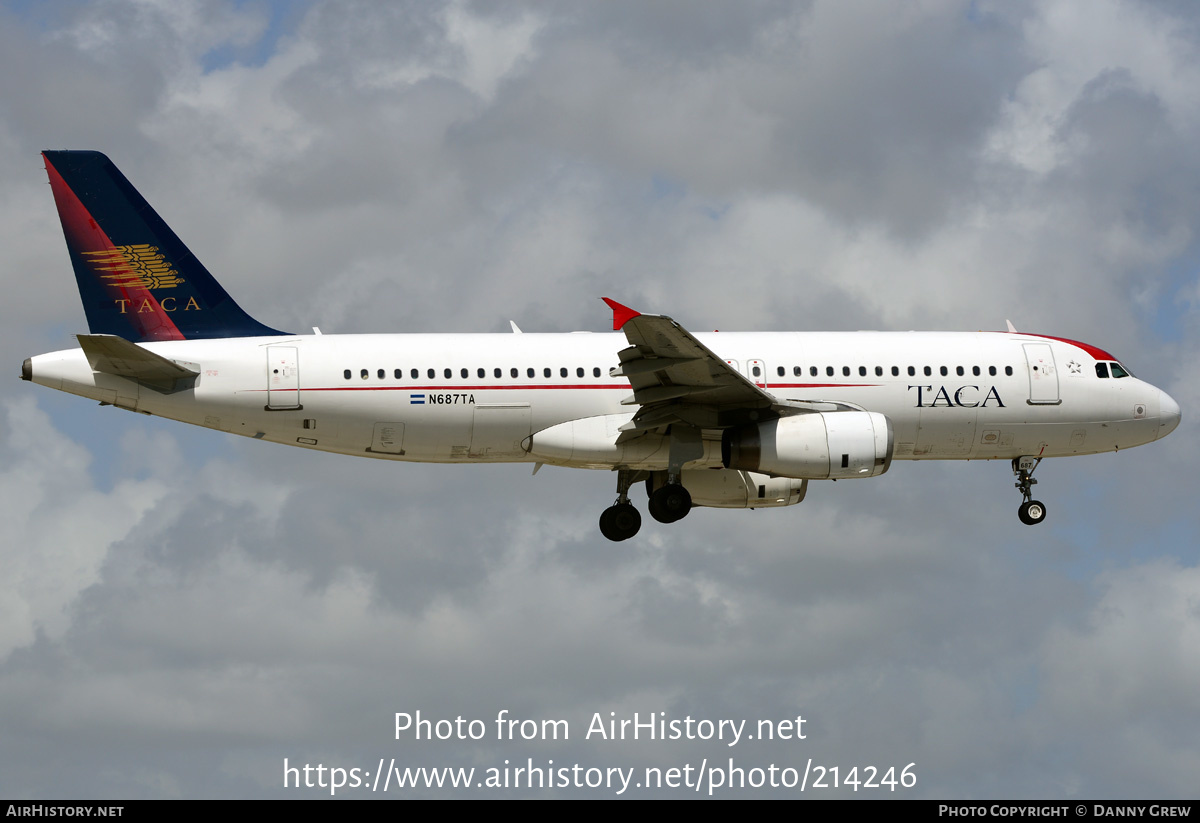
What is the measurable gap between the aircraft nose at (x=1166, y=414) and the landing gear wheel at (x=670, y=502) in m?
14.4

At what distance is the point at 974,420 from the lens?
4288cm

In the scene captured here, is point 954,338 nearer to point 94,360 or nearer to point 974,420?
point 974,420

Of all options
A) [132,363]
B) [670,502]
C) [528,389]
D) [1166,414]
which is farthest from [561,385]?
[1166,414]

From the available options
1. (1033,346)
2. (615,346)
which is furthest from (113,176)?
(1033,346)

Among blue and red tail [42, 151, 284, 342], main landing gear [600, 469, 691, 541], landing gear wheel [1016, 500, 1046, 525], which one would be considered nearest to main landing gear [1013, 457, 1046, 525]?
landing gear wheel [1016, 500, 1046, 525]

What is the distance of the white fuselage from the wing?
0.74 meters

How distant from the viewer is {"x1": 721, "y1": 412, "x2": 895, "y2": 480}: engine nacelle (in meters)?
39.7

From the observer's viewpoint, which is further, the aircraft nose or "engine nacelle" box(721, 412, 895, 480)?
the aircraft nose

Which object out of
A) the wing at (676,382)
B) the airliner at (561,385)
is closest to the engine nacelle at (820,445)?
the airliner at (561,385)

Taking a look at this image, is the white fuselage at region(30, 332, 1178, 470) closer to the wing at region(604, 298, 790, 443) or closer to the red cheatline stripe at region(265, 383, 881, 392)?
the red cheatline stripe at region(265, 383, 881, 392)

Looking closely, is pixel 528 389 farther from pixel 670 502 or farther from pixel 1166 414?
pixel 1166 414

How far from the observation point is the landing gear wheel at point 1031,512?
148 ft

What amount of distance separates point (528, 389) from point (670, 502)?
16.9 ft

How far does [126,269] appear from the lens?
4228 cm
